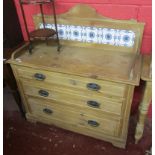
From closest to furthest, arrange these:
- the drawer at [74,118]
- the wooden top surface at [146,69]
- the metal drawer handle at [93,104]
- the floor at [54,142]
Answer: the wooden top surface at [146,69] < the metal drawer handle at [93,104] < the drawer at [74,118] < the floor at [54,142]

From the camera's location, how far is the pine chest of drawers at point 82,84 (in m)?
1.38

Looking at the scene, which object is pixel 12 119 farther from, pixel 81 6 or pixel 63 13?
pixel 81 6

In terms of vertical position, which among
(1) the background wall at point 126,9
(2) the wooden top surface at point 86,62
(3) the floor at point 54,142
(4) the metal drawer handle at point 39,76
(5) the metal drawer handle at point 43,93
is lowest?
(3) the floor at point 54,142

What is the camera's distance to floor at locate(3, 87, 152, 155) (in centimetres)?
175

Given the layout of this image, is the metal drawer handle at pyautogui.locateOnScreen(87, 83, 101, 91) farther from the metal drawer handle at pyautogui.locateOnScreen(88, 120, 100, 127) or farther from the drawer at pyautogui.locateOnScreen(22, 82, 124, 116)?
the metal drawer handle at pyautogui.locateOnScreen(88, 120, 100, 127)

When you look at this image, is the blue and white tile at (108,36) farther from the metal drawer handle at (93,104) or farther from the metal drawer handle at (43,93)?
the metal drawer handle at (43,93)

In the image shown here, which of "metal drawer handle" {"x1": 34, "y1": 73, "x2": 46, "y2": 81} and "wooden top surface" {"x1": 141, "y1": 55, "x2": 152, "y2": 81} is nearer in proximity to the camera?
"wooden top surface" {"x1": 141, "y1": 55, "x2": 152, "y2": 81}

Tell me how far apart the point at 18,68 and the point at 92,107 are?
725mm

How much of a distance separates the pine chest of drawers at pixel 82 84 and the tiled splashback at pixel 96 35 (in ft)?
0.16

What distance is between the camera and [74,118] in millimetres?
1745

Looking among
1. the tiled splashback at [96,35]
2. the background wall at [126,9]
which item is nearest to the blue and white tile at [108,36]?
the tiled splashback at [96,35]

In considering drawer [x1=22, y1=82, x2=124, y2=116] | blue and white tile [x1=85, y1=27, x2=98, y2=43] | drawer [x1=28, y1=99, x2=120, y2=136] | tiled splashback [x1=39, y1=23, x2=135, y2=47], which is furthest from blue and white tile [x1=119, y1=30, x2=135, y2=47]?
drawer [x1=28, y1=99, x2=120, y2=136]

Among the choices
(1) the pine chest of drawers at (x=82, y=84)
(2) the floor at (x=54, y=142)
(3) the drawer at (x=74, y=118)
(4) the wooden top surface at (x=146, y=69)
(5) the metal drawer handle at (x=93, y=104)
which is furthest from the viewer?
(2) the floor at (x=54, y=142)

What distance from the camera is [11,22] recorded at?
1.80m
